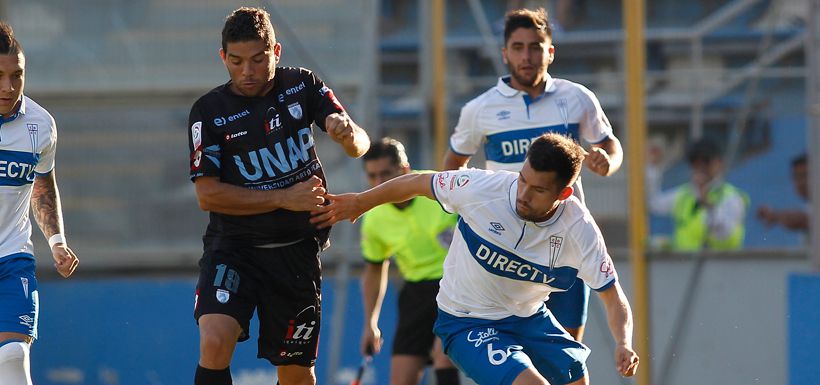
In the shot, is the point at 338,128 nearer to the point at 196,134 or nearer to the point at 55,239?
the point at 196,134

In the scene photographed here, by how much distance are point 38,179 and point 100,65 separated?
181 inches

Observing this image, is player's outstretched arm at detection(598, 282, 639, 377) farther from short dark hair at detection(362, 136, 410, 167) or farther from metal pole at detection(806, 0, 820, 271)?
metal pole at detection(806, 0, 820, 271)

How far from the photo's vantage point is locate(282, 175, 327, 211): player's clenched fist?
5355mm

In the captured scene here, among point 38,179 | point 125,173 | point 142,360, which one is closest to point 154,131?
point 125,173

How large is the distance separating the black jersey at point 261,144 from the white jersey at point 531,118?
1120mm

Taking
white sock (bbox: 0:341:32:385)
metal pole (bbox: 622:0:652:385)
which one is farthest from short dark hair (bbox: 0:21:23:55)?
metal pole (bbox: 622:0:652:385)

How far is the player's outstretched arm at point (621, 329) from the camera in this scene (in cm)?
490

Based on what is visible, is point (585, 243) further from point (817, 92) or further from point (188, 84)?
point (188, 84)

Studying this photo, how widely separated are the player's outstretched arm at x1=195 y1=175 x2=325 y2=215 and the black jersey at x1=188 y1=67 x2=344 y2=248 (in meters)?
0.07

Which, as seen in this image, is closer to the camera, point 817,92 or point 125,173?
point 817,92

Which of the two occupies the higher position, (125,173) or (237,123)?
(237,123)

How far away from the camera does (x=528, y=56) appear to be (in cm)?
630

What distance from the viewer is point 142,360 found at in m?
9.88

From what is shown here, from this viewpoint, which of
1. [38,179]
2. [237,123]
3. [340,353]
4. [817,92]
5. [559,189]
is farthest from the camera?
[340,353]
